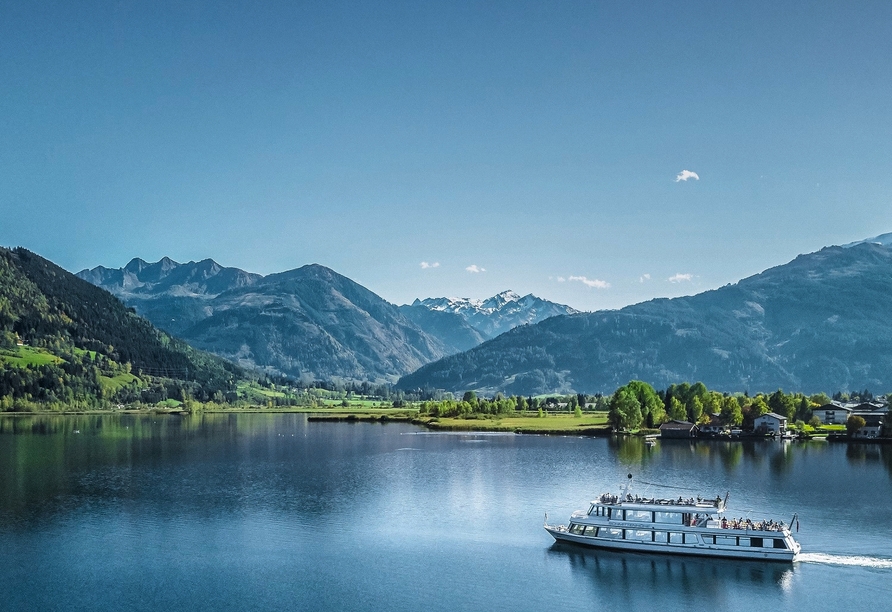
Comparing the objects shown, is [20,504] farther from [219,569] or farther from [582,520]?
[582,520]

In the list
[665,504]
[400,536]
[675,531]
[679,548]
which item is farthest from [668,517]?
[400,536]

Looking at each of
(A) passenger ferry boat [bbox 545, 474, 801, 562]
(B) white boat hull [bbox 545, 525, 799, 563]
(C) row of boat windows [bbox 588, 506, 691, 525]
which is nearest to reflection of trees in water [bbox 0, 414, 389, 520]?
(B) white boat hull [bbox 545, 525, 799, 563]

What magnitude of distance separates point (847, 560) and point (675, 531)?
1632 cm

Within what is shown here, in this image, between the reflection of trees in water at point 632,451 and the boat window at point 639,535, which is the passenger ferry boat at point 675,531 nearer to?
the boat window at point 639,535

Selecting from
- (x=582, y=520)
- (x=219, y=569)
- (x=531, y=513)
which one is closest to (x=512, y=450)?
(x=531, y=513)

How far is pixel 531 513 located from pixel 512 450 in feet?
254

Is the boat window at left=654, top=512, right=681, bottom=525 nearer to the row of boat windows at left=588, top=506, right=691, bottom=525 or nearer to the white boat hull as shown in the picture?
the row of boat windows at left=588, top=506, right=691, bottom=525

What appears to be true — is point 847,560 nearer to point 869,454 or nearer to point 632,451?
point 632,451

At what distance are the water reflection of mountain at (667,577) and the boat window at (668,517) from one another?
379 centimetres

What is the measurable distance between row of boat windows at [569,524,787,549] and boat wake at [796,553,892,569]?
247 centimetres

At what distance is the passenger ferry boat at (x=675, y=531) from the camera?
79.4 m

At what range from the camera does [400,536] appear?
8862 centimetres

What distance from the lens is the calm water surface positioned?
6844cm

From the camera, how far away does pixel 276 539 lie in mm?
87938
